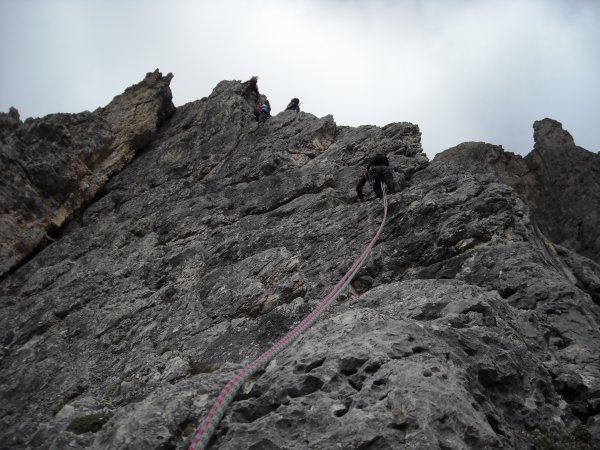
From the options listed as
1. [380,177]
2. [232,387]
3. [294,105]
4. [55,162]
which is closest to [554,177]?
[294,105]

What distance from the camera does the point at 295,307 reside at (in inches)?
396

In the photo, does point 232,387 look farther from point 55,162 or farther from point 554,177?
point 554,177

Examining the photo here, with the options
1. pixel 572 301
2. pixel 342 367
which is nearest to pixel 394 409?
pixel 342 367

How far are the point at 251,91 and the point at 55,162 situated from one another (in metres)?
10.7

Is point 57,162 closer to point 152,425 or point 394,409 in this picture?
point 152,425

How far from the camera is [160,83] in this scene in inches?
933

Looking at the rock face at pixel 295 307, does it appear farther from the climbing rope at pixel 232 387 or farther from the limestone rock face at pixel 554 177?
the limestone rock face at pixel 554 177

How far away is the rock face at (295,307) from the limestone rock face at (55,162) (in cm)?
26

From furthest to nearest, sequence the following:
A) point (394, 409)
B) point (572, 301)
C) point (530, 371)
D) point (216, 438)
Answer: point (572, 301) → point (530, 371) → point (216, 438) → point (394, 409)

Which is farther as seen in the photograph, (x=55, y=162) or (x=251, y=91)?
(x=251, y=91)

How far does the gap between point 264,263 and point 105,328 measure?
4.54m

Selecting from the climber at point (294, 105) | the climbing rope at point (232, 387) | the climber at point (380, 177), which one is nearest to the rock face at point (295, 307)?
the climbing rope at point (232, 387)

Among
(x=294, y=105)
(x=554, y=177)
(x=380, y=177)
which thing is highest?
(x=554, y=177)

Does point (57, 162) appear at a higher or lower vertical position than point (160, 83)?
lower
